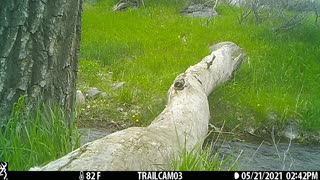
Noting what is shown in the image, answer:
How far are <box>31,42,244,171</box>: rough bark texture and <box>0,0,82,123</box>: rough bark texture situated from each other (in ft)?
2.35

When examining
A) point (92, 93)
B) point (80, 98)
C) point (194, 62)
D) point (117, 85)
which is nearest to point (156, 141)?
point (80, 98)

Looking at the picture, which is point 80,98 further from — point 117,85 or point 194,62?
point 194,62

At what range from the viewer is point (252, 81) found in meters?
7.75

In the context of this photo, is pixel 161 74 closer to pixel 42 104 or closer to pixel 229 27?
pixel 229 27

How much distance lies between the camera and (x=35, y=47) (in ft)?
11.4

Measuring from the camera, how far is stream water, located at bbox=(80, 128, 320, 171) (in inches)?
206

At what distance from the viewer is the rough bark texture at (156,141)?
2.81m

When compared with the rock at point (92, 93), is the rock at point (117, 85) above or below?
above

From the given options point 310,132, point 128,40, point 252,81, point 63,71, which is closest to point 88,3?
point 128,40

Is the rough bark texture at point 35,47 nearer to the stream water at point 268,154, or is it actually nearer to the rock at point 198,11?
the stream water at point 268,154

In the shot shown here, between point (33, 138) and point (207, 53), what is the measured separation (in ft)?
19.2

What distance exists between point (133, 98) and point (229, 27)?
151 inches

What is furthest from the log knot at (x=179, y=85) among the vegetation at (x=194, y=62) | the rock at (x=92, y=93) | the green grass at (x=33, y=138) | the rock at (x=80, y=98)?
the rock at (x=92, y=93)

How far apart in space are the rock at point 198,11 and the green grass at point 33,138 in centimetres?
857
